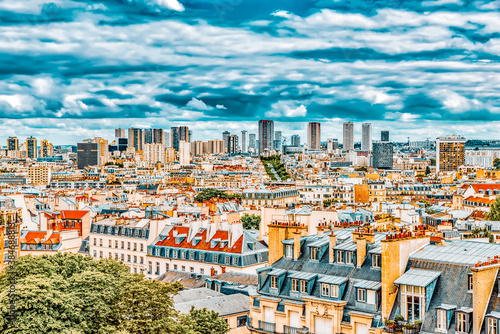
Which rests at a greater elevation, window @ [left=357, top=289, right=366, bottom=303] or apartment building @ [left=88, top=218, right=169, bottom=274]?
window @ [left=357, top=289, right=366, bottom=303]

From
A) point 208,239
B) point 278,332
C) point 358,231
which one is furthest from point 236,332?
point 208,239

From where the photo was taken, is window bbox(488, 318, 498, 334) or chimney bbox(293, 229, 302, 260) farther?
chimney bbox(293, 229, 302, 260)

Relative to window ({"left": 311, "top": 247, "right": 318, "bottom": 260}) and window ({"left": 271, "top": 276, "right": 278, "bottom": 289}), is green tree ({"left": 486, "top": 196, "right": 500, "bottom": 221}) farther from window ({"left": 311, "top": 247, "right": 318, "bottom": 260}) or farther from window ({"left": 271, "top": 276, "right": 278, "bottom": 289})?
window ({"left": 271, "top": 276, "right": 278, "bottom": 289})

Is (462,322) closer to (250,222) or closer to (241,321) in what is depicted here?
(241,321)

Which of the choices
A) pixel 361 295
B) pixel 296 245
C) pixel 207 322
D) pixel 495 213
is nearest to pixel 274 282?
pixel 296 245

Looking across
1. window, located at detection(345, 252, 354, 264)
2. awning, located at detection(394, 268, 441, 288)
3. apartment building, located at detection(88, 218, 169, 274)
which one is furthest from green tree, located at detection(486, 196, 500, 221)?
awning, located at detection(394, 268, 441, 288)

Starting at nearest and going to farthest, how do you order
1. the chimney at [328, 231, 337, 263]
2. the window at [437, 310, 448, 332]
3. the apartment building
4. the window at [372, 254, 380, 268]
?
the window at [437, 310, 448, 332], the window at [372, 254, 380, 268], the chimney at [328, 231, 337, 263], the apartment building
